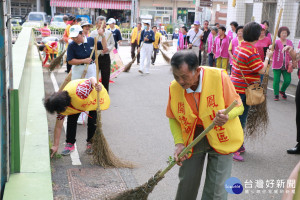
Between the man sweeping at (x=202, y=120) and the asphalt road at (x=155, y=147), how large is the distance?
43.7 inches

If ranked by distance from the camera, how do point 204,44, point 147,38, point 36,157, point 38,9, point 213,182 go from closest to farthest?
point 213,182 → point 36,157 → point 147,38 → point 204,44 → point 38,9

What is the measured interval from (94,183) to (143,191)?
1.31 meters

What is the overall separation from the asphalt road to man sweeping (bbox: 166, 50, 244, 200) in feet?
3.64

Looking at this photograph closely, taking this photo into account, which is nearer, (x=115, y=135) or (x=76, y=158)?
(x=76, y=158)

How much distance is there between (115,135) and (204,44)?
327 inches

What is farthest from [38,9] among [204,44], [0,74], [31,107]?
[0,74]

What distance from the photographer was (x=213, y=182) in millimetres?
2908

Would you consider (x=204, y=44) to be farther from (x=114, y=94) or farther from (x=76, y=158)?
(x=76, y=158)

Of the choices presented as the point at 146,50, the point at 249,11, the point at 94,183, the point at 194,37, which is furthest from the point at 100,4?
the point at 94,183

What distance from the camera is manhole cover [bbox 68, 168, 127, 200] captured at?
3969 millimetres

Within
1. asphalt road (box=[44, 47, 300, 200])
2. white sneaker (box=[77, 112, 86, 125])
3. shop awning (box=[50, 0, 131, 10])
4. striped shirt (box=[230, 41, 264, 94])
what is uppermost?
shop awning (box=[50, 0, 131, 10])

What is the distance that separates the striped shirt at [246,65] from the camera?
4.67m

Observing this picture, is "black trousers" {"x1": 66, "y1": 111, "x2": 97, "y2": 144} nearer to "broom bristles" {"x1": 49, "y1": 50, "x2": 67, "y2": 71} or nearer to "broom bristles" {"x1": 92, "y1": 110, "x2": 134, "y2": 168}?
"broom bristles" {"x1": 92, "y1": 110, "x2": 134, "y2": 168}

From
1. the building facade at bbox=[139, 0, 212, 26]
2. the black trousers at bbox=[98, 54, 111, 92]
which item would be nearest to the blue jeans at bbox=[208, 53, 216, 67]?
the black trousers at bbox=[98, 54, 111, 92]
